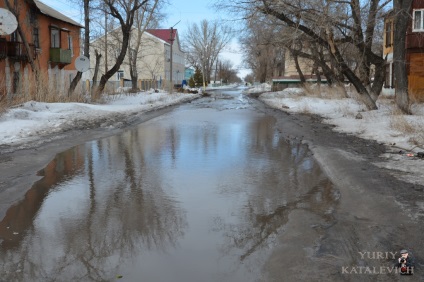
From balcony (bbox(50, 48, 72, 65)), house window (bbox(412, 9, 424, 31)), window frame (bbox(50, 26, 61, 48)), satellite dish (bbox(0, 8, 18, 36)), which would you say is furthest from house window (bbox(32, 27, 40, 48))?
house window (bbox(412, 9, 424, 31))

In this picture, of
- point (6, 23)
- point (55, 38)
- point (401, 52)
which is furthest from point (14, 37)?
point (401, 52)


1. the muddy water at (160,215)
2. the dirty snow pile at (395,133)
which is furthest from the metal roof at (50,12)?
the muddy water at (160,215)

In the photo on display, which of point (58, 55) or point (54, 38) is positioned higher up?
point (54, 38)

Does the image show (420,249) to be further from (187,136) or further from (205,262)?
(187,136)

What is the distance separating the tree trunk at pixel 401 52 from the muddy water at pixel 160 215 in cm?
832

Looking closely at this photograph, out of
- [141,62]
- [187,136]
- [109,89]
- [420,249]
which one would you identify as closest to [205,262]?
[420,249]

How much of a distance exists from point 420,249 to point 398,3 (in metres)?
15.0

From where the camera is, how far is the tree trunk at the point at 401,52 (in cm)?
1638

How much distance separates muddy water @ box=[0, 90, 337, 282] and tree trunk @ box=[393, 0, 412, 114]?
8.32 m

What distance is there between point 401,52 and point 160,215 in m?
14.5

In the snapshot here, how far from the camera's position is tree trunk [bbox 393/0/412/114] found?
16.4 metres

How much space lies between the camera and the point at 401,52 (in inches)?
663

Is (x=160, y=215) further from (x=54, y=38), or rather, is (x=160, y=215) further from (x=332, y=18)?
(x=54, y=38)

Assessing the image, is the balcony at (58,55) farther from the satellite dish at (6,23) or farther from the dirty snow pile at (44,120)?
the satellite dish at (6,23)
